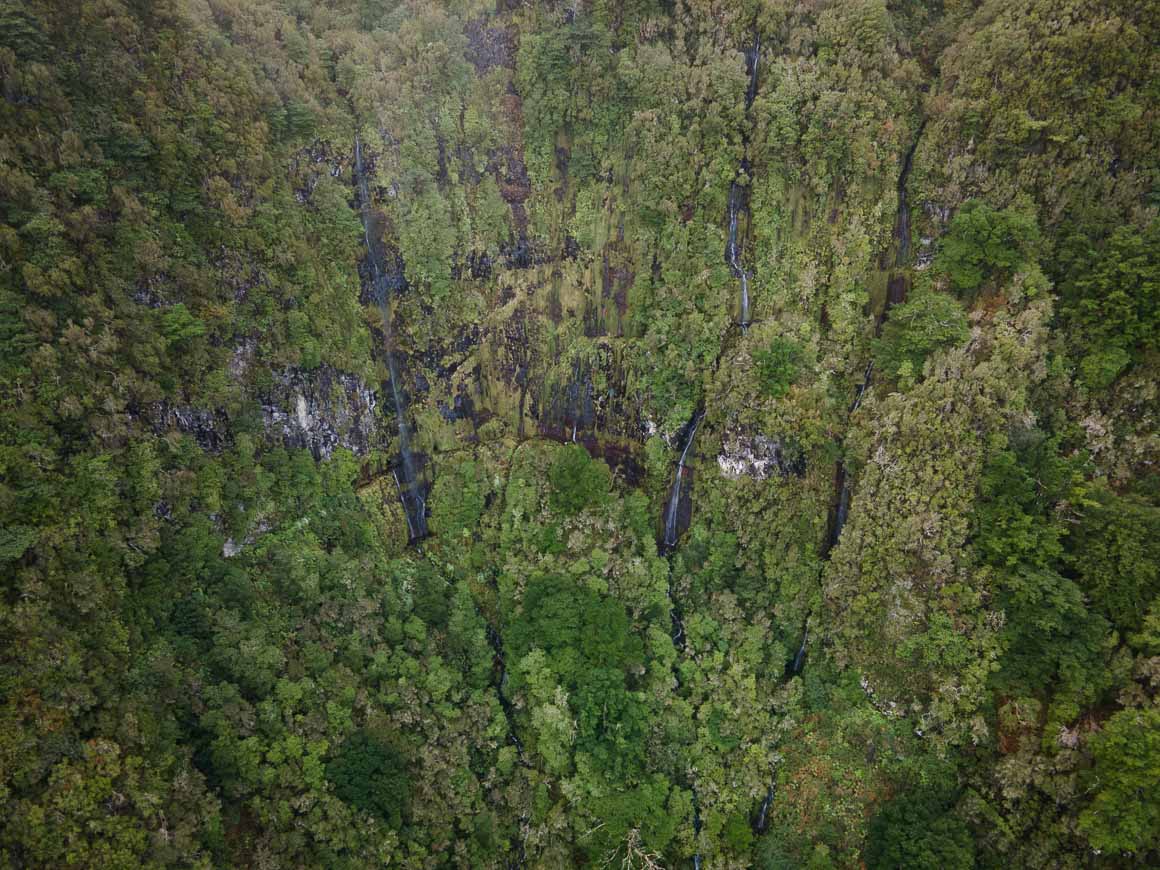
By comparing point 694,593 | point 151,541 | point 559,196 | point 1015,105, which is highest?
point 1015,105

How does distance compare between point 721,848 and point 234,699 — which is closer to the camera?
point 234,699

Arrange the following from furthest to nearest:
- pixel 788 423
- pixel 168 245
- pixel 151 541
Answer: pixel 788 423 → pixel 168 245 → pixel 151 541

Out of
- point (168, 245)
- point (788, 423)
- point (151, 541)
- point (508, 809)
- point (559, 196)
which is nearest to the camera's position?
point (151, 541)

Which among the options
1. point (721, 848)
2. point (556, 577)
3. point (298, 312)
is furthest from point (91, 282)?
point (721, 848)

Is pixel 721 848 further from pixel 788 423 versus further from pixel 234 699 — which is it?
pixel 234 699

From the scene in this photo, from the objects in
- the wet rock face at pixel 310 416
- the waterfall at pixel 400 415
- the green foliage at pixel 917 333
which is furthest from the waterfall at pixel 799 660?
the wet rock face at pixel 310 416

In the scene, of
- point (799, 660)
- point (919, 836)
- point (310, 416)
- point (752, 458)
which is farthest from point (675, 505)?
point (310, 416)
